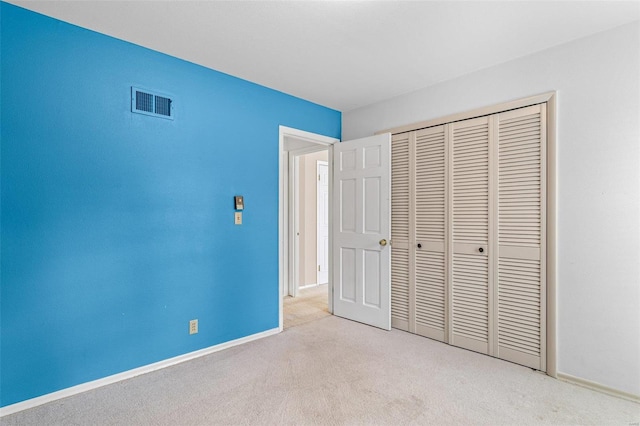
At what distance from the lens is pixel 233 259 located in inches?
117

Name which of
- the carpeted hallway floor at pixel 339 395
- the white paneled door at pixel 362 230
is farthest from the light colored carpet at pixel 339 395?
the white paneled door at pixel 362 230

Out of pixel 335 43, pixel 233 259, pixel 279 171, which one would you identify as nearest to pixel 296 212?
pixel 279 171

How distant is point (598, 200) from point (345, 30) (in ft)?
6.77

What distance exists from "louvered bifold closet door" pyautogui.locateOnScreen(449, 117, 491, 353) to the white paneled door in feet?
2.10

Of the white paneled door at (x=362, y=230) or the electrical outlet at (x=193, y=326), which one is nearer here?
the electrical outlet at (x=193, y=326)

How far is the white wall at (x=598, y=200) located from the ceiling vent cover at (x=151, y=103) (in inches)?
111

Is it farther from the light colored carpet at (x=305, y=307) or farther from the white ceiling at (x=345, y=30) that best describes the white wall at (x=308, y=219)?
the white ceiling at (x=345, y=30)

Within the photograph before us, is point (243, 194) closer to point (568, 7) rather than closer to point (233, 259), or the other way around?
point (233, 259)

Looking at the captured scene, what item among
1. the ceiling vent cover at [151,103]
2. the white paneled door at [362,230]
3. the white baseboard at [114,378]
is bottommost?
the white baseboard at [114,378]

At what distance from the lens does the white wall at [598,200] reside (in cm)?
212

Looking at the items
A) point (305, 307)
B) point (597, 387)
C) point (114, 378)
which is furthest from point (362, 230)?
point (114, 378)

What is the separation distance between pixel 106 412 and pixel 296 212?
3.23 metres

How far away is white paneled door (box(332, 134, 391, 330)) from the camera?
Answer: 3.38m

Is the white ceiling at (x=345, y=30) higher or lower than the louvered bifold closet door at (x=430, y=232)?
higher
